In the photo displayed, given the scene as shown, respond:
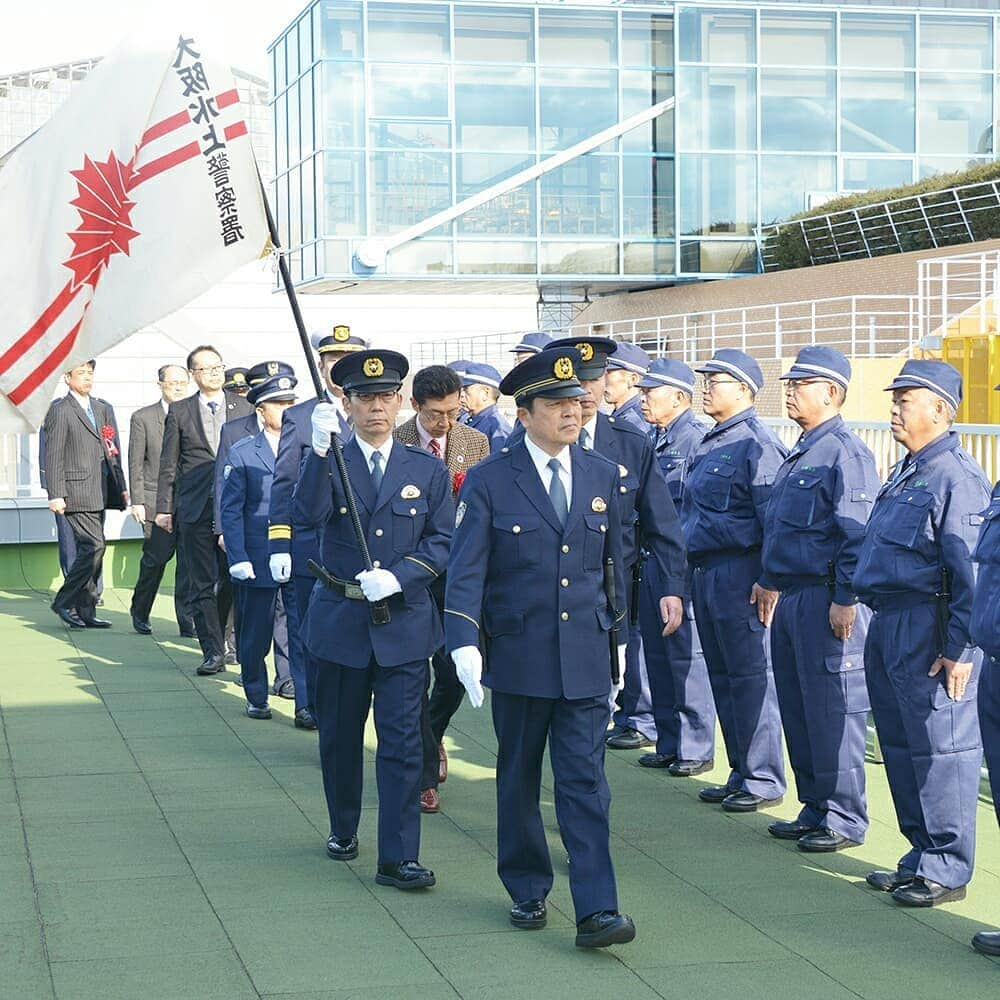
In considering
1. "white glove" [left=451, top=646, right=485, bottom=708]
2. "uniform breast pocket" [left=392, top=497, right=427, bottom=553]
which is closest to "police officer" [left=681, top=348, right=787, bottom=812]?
"uniform breast pocket" [left=392, top=497, right=427, bottom=553]

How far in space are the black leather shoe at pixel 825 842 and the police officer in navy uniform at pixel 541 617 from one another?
137 centimetres

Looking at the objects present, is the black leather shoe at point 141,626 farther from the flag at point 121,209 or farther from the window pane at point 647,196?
the window pane at point 647,196

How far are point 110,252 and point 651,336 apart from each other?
28241 mm

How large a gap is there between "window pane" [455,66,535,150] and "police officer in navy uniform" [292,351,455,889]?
28.5 meters

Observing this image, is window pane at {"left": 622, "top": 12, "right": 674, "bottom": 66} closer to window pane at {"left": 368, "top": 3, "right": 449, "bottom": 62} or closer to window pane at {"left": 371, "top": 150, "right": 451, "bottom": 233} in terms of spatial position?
window pane at {"left": 368, "top": 3, "right": 449, "bottom": 62}

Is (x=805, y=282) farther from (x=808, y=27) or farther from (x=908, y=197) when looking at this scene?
(x=808, y=27)

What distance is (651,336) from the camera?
34.2 metres

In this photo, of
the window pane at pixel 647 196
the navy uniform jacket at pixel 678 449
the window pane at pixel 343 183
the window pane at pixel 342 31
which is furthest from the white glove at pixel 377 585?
the window pane at pixel 647 196

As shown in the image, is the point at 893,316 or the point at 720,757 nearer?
the point at 720,757

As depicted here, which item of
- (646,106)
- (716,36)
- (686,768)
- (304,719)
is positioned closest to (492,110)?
(646,106)

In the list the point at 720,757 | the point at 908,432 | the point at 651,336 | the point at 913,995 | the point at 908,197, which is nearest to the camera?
the point at 913,995

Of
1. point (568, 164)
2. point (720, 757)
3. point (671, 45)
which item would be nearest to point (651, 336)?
point (568, 164)

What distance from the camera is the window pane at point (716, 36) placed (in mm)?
34719

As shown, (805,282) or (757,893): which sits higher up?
(805,282)
